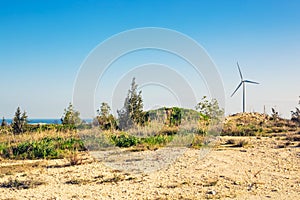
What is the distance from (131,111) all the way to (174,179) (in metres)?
10.8

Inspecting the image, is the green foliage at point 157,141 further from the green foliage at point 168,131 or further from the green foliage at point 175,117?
the green foliage at point 175,117

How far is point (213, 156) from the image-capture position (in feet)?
32.0

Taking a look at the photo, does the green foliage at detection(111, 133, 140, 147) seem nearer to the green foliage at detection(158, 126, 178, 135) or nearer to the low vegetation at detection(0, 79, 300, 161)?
the low vegetation at detection(0, 79, 300, 161)

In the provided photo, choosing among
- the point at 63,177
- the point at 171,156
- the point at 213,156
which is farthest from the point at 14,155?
the point at 213,156

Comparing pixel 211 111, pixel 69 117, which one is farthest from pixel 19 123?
pixel 211 111

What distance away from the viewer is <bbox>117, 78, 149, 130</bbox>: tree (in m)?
17.7

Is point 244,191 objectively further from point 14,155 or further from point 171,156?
point 14,155

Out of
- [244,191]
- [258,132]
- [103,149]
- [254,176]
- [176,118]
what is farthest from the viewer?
[176,118]

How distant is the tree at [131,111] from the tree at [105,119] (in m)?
0.47

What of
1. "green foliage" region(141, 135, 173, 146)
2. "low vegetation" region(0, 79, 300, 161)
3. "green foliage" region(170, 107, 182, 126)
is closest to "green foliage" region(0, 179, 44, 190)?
"low vegetation" region(0, 79, 300, 161)

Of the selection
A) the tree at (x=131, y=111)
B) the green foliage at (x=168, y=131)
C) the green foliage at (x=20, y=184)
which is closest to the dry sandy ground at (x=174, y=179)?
the green foliage at (x=20, y=184)

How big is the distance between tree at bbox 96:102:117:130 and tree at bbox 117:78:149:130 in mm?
472

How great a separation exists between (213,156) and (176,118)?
1136cm

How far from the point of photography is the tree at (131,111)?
17688mm
